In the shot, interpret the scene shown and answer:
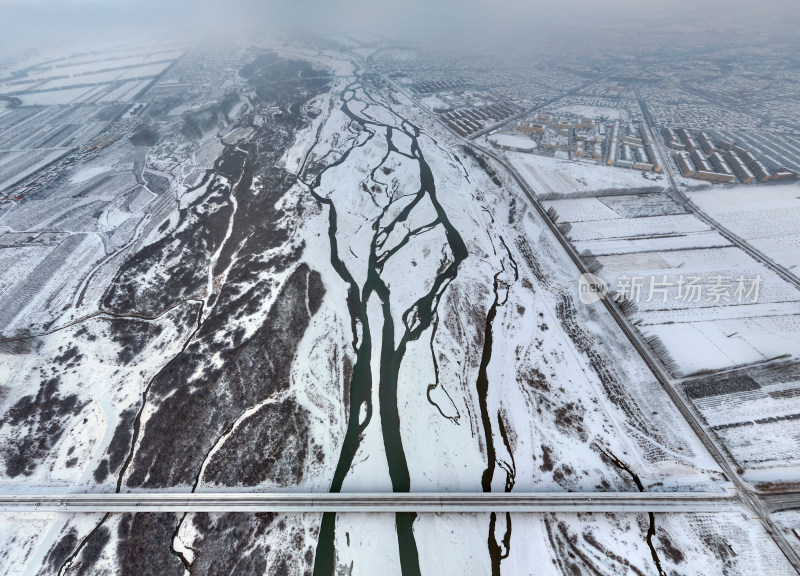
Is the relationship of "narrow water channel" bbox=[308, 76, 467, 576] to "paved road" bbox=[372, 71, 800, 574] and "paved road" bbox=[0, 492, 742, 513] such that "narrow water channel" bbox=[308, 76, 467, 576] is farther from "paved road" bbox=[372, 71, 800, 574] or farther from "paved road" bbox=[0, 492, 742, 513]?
"paved road" bbox=[372, 71, 800, 574]

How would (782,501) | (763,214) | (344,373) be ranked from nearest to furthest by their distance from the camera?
1. (782,501)
2. (344,373)
3. (763,214)

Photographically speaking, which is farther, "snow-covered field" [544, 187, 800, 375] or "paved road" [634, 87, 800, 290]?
"paved road" [634, 87, 800, 290]

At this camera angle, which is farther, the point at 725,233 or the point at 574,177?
the point at 574,177

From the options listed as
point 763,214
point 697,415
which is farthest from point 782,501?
→ point 763,214

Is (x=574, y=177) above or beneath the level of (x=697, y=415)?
above

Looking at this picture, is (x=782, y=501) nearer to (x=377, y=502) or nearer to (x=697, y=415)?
(x=697, y=415)

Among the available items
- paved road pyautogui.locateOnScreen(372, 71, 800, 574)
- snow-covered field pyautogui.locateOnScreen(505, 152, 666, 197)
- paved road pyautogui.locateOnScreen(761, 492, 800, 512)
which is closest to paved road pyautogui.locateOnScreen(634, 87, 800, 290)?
paved road pyautogui.locateOnScreen(372, 71, 800, 574)

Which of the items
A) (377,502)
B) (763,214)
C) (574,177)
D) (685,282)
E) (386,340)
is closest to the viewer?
(377,502)

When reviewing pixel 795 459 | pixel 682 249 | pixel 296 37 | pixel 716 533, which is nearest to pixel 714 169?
pixel 682 249

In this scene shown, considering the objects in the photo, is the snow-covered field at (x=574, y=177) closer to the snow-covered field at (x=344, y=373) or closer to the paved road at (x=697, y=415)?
the snow-covered field at (x=344, y=373)
